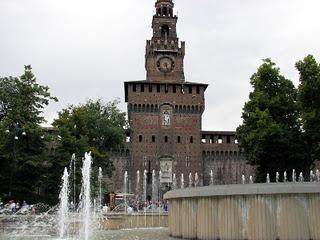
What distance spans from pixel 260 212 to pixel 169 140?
138ft

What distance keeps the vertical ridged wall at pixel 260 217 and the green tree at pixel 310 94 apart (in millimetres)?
18943

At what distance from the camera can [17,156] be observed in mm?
28453

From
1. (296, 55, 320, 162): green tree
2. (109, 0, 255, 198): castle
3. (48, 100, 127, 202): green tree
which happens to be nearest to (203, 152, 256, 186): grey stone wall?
(109, 0, 255, 198): castle

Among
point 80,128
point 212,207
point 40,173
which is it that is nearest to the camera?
point 212,207

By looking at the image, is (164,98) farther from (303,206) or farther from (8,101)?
(303,206)

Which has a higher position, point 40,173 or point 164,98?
point 164,98

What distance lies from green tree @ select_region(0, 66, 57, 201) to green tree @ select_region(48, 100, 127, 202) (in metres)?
1.65

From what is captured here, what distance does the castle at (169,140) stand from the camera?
50031 mm

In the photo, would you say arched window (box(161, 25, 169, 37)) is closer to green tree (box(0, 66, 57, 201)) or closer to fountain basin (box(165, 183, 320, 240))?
green tree (box(0, 66, 57, 201))

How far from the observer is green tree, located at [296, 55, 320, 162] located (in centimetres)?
2723

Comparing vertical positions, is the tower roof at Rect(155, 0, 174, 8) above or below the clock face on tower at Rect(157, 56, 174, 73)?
above

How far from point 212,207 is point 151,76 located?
4394 centimetres

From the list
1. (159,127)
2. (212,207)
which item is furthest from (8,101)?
(212,207)

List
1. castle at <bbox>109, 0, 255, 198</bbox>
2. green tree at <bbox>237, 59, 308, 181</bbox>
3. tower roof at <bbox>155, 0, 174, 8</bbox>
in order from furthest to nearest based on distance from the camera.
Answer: tower roof at <bbox>155, 0, 174, 8</bbox> < castle at <bbox>109, 0, 255, 198</bbox> < green tree at <bbox>237, 59, 308, 181</bbox>
